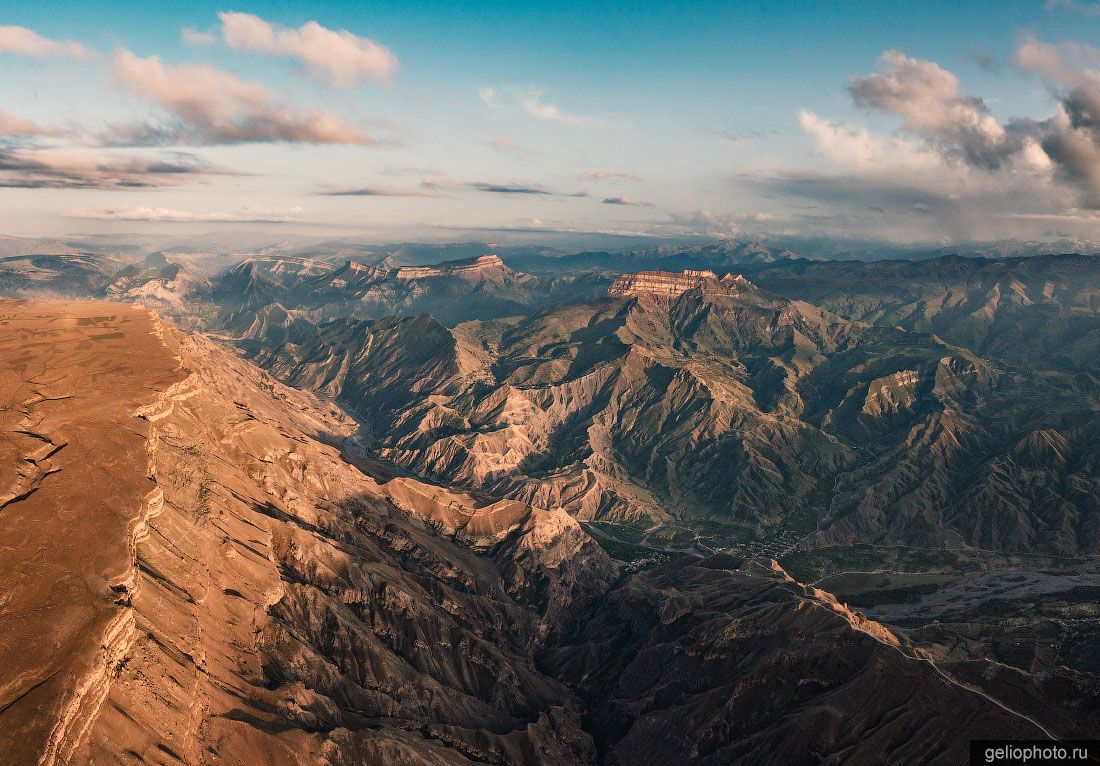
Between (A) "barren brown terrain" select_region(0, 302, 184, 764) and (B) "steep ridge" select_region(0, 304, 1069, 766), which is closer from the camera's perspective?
(A) "barren brown terrain" select_region(0, 302, 184, 764)

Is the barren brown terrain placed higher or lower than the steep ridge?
higher

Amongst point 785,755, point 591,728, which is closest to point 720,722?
point 785,755

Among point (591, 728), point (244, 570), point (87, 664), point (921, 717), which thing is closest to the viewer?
point (87, 664)

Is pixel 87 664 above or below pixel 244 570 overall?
above

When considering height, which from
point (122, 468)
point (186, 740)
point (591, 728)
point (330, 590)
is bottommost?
point (591, 728)

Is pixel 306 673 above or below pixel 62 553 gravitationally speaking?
below

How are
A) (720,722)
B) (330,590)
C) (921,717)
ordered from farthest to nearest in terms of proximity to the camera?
(330,590) < (720,722) < (921,717)

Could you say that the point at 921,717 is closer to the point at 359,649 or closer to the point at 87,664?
the point at 359,649

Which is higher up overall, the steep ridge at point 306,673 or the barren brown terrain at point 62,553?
the barren brown terrain at point 62,553

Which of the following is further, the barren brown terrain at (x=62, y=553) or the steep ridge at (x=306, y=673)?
the steep ridge at (x=306, y=673)

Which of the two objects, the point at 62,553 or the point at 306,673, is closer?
the point at 62,553

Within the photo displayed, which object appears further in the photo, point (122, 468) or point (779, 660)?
point (779, 660)
